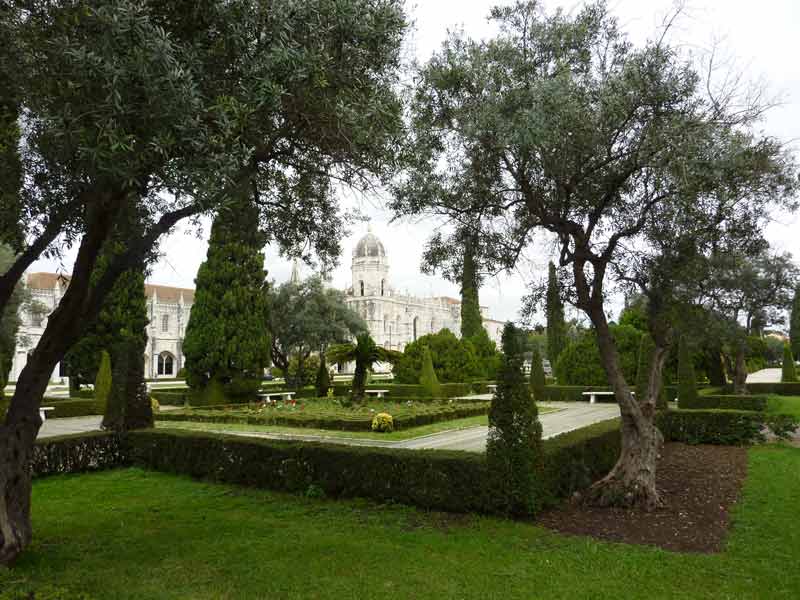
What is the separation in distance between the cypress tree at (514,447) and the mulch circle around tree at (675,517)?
1.41 feet

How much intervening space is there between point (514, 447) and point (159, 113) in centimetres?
540

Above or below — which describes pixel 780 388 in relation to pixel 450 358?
below

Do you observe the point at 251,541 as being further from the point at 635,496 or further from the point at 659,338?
the point at 659,338

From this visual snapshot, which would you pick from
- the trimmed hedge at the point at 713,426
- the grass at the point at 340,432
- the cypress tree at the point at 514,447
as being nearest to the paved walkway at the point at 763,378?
the trimmed hedge at the point at 713,426

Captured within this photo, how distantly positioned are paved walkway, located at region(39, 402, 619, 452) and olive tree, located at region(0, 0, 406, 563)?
6.53 metres

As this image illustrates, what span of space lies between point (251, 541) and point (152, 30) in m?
5.05

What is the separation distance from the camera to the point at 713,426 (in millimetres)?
14242

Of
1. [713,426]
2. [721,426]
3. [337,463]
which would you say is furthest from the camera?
[713,426]

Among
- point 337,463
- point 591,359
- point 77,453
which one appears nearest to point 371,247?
point 591,359

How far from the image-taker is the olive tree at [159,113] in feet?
13.8

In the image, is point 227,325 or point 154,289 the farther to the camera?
point 154,289

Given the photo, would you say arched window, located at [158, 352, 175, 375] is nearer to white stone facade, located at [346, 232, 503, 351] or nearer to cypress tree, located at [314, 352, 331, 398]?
white stone facade, located at [346, 232, 503, 351]

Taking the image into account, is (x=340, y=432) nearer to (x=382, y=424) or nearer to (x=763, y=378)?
(x=382, y=424)

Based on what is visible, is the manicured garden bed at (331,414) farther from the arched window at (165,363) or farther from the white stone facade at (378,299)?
the white stone facade at (378,299)
